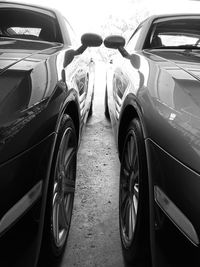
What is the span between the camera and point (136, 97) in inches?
67.5

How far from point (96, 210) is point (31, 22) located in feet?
5.68

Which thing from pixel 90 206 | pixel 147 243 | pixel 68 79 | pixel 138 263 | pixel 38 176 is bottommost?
pixel 90 206

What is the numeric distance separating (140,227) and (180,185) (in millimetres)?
474

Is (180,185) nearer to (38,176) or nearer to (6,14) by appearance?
(38,176)

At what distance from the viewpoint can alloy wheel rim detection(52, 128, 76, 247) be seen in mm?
1545

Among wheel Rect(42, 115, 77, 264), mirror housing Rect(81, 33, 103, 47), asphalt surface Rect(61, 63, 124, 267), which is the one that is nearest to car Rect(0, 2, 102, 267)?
wheel Rect(42, 115, 77, 264)

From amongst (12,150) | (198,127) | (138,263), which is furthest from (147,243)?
(12,150)

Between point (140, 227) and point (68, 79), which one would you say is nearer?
point (140, 227)

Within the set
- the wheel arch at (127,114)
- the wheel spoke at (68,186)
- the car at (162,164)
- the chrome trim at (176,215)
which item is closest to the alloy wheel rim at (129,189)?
the car at (162,164)

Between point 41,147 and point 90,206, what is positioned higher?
point 41,147

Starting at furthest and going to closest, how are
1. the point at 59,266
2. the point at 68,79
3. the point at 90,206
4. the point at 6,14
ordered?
1. the point at 6,14
2. the point at 90,206
3. the point at 68,79
4. the point at 59,266

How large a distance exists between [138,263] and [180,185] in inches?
27.6

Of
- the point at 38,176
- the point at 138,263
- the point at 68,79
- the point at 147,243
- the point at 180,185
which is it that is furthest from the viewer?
the point at 68,79

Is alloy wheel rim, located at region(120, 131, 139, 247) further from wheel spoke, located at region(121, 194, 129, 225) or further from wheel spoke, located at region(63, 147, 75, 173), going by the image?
wheel spoke, located at region(63, 147, 75, 173)
